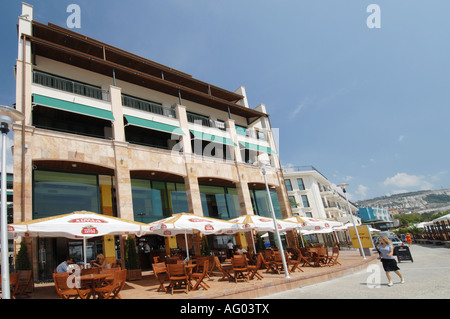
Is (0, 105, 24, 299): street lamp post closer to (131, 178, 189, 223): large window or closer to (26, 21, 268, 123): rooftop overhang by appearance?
(131, 178, 189, 223): large window

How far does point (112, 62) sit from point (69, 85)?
15.6 feet

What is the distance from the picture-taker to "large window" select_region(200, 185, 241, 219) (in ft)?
68.2

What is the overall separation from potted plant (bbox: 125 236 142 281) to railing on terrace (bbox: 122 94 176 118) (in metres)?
10.3

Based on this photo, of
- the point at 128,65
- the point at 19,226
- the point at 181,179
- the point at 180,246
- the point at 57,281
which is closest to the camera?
the point at 57,281

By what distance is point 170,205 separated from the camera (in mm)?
18203

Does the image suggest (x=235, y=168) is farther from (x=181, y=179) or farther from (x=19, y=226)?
(x=19, y=226)

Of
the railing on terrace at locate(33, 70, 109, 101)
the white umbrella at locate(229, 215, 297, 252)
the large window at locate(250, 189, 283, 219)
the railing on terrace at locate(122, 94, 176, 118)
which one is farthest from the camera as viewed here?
the large window at locate(250, 189, 283, 219)

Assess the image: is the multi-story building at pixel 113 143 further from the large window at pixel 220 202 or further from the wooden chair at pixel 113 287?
the wooden chair at pixel 113 287

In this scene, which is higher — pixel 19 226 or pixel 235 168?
pixel 235 168

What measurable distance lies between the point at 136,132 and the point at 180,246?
8844mm

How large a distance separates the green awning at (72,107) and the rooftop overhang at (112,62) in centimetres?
356

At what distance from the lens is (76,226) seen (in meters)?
8.27

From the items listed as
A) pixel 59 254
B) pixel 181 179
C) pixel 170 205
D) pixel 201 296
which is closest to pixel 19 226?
pixel 201 296

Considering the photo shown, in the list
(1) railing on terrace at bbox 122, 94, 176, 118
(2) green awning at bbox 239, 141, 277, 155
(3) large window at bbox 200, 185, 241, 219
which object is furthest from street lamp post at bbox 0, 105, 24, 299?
(2) green awning at bbox 239, 141, 277, 155
